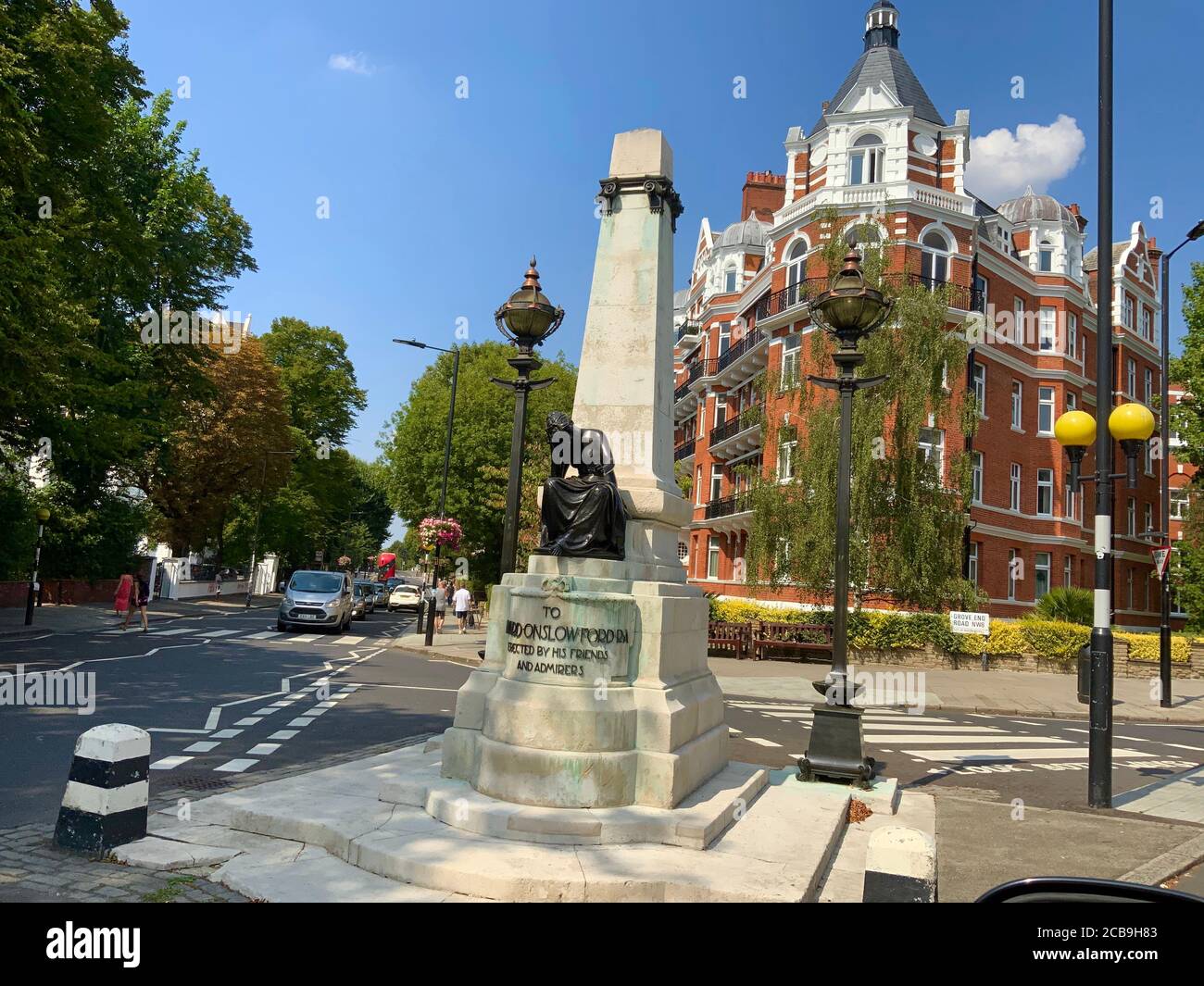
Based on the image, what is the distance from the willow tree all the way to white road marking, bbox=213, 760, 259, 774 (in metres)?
19.0

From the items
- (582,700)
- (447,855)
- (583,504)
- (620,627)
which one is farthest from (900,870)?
(583,504)

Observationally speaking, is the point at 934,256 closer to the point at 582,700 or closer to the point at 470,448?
the point at 470,448

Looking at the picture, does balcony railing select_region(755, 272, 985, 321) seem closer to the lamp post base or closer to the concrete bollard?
the lamp post base

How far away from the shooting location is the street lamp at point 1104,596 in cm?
860

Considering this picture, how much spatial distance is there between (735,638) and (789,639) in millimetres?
1652

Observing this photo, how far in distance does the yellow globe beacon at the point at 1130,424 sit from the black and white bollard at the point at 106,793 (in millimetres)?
9784

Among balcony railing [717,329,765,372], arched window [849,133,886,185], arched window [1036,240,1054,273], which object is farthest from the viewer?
arched window [1036,240,1054,273]

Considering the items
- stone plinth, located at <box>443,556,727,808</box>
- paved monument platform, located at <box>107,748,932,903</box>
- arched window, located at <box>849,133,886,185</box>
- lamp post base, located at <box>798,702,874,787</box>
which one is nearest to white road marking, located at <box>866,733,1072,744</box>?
lamp post base, located at <box>798,702,874,787</box>

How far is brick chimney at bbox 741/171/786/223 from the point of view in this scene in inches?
1902

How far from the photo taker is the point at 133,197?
2864cm

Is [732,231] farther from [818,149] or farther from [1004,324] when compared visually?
[1004,324]

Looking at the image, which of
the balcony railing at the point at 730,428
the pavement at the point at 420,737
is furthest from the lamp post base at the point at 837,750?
the balcony railing at the point at 730,428

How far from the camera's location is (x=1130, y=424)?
9.12 meters

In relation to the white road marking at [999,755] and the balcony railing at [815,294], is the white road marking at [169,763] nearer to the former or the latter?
the white road marking at [999,755]
